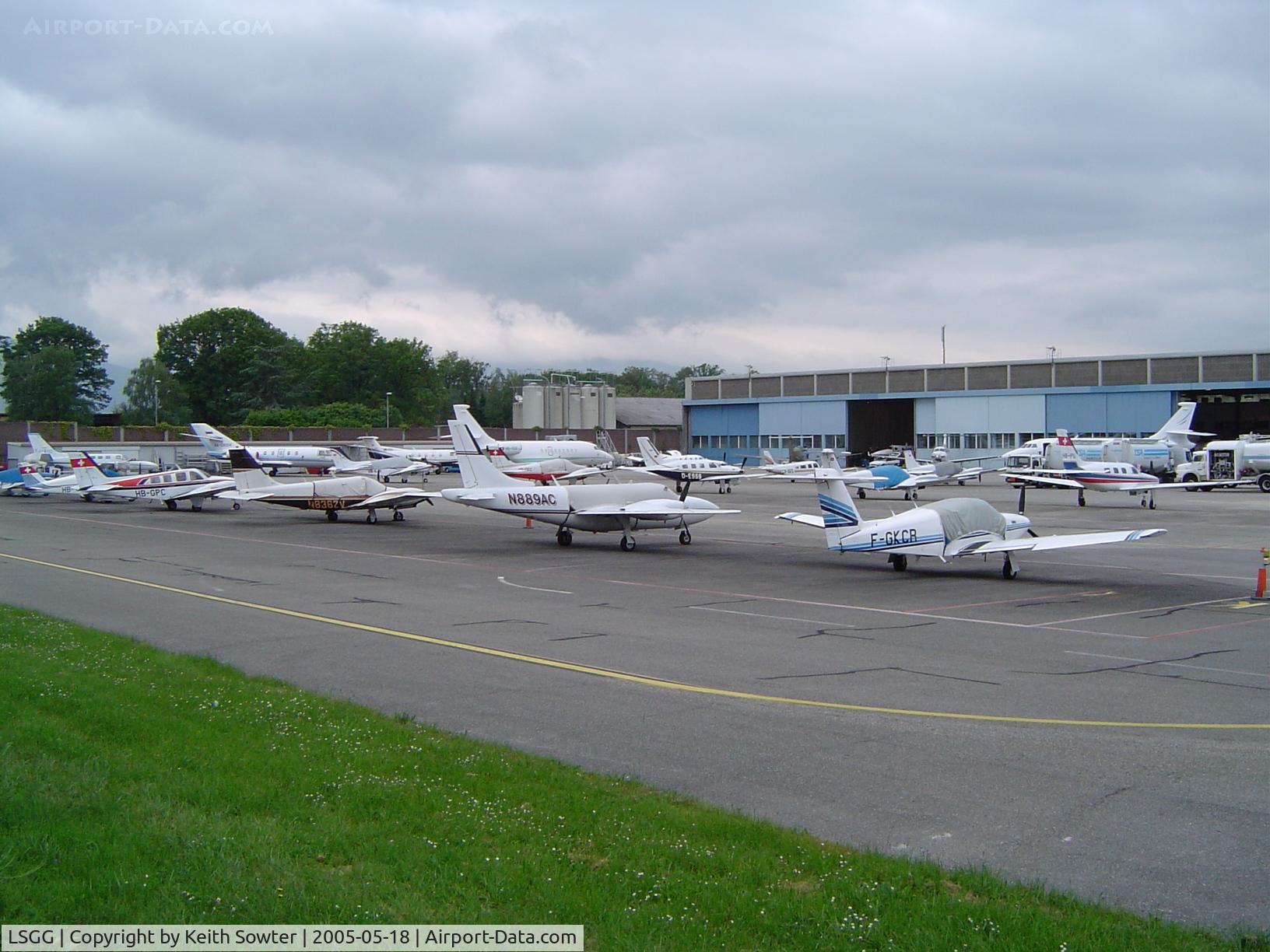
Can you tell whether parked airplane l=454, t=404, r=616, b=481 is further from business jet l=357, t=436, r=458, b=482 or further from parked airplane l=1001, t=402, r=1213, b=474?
parked airplane l=1001, t=402, r=1213, b=474

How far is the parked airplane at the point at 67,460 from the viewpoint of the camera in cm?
6091

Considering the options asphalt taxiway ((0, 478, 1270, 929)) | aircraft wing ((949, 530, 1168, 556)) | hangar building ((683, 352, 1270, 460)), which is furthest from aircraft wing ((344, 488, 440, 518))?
hangar building ((683, 352, 1270, 460))

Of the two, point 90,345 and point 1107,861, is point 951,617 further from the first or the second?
point 90,345

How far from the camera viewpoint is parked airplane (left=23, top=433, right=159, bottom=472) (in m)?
60.9

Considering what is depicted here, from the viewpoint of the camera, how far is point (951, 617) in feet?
61.7

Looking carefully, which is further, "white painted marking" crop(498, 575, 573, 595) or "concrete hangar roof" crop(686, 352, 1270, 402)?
"concrete hangar roof" crop(686, 352, 1270, 402)

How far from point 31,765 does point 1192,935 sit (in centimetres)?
787

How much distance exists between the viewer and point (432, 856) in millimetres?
6156

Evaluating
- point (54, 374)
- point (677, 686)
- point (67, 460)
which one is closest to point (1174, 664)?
point (677, 686)

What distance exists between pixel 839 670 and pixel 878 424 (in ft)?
304

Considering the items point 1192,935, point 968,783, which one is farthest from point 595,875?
point 968,783

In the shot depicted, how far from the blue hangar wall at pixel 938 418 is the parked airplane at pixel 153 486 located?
5889 cm

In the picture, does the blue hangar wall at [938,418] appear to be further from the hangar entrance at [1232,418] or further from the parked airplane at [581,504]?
the parked airplane at [581,504]

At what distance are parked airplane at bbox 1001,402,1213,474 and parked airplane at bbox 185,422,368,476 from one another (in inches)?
1933
